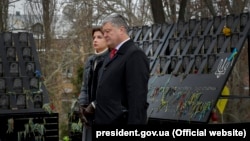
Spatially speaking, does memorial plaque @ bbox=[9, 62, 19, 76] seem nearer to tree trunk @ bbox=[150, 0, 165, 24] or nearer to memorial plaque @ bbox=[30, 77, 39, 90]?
memorial plaque @ bbox=[30, 77, 39, 90]

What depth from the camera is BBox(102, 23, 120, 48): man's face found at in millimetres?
3490

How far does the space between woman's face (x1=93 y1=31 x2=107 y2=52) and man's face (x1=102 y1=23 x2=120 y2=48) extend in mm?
1026

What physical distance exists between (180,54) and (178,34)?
409mm

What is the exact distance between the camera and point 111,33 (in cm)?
350

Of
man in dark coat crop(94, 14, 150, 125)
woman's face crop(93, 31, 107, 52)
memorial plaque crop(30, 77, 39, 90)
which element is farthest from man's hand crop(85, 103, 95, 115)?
memorial plaque crop(30, 77, 39, 90)

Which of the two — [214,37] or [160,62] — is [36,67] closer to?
[160,62]

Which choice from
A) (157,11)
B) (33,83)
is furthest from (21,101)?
(157,11)

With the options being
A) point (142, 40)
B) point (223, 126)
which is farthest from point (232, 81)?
point (223, 126)

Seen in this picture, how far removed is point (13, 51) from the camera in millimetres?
7707

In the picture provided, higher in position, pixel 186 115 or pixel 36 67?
pixel 36 67

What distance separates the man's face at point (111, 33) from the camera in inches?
137

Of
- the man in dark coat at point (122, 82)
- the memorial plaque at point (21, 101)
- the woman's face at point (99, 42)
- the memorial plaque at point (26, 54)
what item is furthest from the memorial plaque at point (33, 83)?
the man in dark coat at point (122, 82)

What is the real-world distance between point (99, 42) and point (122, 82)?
4.06ft

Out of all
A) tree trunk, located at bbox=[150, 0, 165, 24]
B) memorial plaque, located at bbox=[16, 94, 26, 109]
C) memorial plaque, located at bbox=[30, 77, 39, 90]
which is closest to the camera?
memorial plaque, located at bbox=[16, 94, 26, 109]
